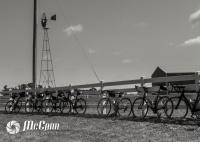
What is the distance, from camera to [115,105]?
13.6 m

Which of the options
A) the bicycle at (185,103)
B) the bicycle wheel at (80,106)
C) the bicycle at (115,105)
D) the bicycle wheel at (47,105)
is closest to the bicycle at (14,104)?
the bicycle wheel at (47,105)

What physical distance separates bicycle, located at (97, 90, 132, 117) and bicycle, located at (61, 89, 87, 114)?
46.1 inches

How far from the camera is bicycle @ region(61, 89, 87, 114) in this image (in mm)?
15664

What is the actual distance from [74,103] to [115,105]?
109 inches

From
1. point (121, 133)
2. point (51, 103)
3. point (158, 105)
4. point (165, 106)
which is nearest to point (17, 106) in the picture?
point (51, 103)

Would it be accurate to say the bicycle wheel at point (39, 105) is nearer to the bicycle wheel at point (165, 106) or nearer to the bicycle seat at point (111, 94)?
the bicycle seat at point (111, 94)

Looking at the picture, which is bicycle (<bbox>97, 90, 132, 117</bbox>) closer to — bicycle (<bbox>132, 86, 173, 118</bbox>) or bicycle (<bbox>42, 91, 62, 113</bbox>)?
bicycle (<bbox>132, 86, 173, 118</bbox>)

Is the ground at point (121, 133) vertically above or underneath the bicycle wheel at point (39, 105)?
underneath

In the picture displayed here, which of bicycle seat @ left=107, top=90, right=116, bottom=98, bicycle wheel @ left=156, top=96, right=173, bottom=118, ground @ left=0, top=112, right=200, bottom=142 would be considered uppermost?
bicycle seat @ left=107, top=90, right=116, bottom=98

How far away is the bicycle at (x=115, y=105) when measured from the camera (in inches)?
525

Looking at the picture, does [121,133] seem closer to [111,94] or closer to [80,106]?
[111,94]

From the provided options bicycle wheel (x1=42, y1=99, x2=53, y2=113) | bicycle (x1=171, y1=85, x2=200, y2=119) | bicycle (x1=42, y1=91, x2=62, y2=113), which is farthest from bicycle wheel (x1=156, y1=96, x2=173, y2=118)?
bicycle wheel (x1=42, y1=99, x2=53, y2=113)

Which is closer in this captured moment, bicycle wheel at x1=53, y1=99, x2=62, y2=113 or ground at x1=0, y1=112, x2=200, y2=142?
ground at x1=0, y1=112, x2=200, y2=142

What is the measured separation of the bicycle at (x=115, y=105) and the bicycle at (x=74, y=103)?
1.17 m
